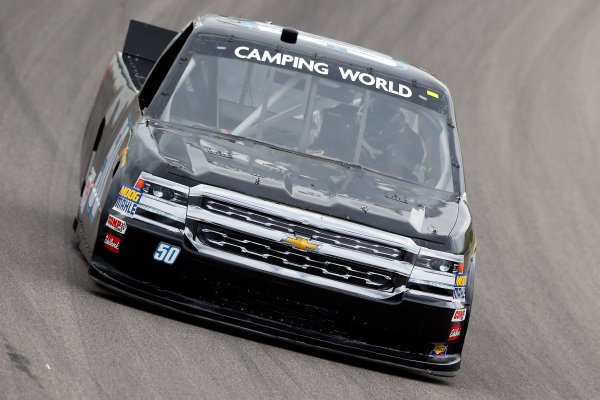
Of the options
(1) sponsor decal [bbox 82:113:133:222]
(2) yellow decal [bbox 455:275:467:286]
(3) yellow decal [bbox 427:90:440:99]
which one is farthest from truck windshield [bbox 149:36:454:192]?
(2) yellow decal [bbox 455:275:467:286]

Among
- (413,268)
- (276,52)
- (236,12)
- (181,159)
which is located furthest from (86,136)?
(236,12)

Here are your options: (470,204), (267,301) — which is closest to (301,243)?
(267,301)

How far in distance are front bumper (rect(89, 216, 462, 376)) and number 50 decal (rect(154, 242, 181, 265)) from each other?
2cm

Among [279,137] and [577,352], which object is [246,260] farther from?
[577,352]

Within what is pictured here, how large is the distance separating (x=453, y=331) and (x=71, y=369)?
228 cm

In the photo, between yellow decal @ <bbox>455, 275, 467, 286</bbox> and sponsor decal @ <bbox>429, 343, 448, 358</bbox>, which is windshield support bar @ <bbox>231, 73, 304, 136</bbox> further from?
sponsor decal @ <bbox>429, 343, 448, 358</bbox>

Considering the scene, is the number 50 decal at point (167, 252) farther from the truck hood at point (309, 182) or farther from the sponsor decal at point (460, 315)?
the sponsor decal at point (460, 315)

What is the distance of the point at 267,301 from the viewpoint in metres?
6.36

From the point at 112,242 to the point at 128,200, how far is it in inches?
9.7

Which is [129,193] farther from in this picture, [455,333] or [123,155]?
[455,333]

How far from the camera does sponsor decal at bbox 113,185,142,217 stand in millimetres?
6422

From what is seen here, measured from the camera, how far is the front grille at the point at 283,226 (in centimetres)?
627

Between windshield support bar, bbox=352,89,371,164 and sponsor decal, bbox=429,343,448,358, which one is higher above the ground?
windshield support bar, bbox=352,89,371,164

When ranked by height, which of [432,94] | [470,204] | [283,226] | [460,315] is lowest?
[470,204]
